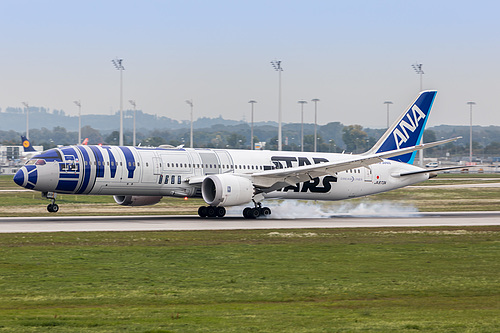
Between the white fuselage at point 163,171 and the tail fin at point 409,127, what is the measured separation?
1.76 metres

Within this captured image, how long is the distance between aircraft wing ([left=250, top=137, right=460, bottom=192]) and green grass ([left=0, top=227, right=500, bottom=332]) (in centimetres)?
1317

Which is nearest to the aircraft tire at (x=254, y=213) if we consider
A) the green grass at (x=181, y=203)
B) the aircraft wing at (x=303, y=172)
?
the aircraft wing at (x=303, y=172)

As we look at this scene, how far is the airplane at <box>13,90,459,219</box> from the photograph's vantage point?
131 ft

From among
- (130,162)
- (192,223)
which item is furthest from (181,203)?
(192,223)

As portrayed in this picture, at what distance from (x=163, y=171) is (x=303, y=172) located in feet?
26.8

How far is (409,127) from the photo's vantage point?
51.6 metres

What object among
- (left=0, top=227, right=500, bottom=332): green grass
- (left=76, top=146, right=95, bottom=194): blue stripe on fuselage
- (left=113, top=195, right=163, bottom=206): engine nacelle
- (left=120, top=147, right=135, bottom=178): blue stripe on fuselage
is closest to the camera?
(left=0, top=227, right=500, bottom=332): green grass

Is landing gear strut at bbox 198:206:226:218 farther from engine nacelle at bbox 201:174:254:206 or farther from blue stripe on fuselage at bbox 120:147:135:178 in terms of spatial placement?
blue stripe on fuselage at bbox 120:147:135:178

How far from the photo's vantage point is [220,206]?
42031mm

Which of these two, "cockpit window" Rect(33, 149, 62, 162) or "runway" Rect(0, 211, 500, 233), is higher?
"cockpit window" Rect(33, 149, 62, 162)

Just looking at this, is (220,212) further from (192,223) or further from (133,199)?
(133,199)

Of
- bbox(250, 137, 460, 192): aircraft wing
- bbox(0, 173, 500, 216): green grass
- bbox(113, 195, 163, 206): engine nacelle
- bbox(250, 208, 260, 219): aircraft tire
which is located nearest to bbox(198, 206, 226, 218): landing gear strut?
bbox(250, 208, 260, 219): aircraft tire

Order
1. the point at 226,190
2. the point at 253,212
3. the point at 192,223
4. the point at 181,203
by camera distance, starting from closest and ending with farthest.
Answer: the point at 192,223 → the point at 226,190 → the point at 253,212 → the point at 181,203

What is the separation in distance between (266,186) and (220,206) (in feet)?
11.3
